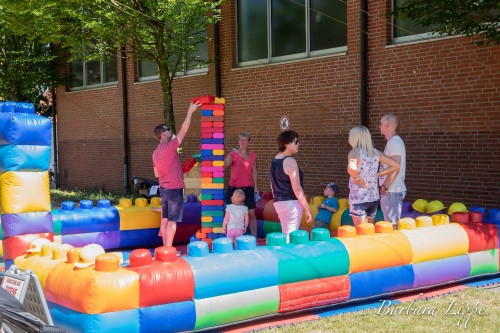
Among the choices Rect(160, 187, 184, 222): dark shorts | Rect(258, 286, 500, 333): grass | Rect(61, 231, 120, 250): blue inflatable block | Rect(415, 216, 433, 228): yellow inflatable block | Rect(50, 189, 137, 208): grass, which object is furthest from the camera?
Rect(50, 189, 137, 208): grass

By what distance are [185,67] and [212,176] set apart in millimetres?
7098

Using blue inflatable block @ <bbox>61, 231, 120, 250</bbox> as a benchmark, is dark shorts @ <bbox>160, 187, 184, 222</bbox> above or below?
above

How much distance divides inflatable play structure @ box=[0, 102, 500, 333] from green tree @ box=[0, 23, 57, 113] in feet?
42.2

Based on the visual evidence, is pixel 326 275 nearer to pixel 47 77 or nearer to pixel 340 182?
pixel 340 182

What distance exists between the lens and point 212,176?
8742mm

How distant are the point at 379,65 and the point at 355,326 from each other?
692 cm

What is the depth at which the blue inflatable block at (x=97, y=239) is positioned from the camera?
881cm

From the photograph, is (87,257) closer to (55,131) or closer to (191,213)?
(191,213)

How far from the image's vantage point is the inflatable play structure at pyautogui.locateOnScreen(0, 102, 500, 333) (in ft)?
16.9

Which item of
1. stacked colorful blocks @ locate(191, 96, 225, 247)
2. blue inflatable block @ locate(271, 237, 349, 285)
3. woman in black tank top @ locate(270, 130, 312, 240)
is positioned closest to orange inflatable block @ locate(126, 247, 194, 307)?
blue inflatable block @ locate(271, 237, 349, 285)

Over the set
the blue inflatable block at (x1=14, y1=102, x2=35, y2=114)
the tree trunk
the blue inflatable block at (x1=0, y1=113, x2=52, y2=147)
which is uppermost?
the tree trunk

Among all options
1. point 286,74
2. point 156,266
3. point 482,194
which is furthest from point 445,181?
point 156,266

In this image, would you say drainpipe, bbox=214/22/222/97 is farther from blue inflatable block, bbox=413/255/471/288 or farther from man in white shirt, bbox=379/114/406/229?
blue inflatable block, bbox=413/255/471/288

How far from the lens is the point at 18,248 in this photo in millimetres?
6543
